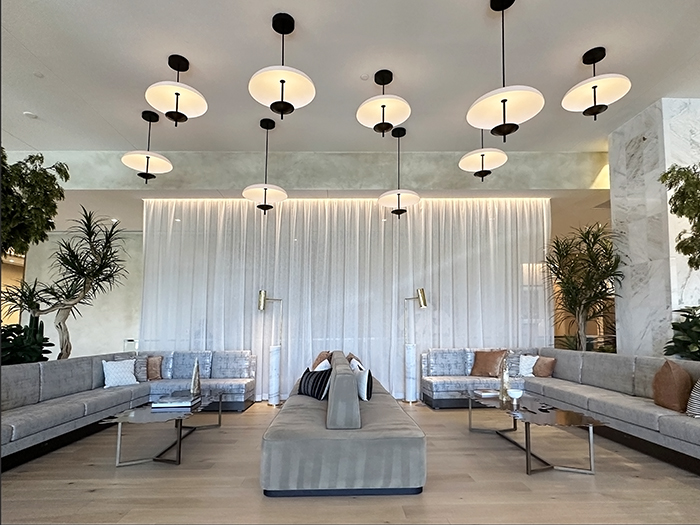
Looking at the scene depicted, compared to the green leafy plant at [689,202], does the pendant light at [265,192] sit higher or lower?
higher

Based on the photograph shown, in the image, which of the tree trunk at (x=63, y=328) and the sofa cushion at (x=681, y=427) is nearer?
the sofa cushion at (x=681, y=427)

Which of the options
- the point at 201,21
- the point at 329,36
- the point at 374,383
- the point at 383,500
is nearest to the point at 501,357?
the point at 374,383

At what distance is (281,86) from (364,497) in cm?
304

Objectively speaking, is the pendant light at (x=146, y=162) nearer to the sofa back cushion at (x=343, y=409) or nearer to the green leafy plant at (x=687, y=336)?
the sofa back cushion at (x=343, y=409)

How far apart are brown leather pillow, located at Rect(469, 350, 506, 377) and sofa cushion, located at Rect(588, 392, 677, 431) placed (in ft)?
5.73

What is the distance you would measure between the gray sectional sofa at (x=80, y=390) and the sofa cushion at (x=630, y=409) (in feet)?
13.7

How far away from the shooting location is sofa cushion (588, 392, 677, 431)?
4.04 metres

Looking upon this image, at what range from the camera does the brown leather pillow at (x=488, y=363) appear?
21.8 ft

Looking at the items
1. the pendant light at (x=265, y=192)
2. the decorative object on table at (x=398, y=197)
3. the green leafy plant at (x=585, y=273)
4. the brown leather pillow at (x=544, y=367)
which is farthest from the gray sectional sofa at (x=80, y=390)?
the green leafy plant at (x=585, y=273)

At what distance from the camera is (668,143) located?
5.42 metres

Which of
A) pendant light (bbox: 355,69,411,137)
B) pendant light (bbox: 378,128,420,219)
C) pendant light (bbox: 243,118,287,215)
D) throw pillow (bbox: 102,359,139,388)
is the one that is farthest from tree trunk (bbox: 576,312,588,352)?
throw pillow (bbox: 102,359,139,388)

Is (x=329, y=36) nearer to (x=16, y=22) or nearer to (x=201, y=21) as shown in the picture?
(x=201, y=21)

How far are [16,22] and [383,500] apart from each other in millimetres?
4732

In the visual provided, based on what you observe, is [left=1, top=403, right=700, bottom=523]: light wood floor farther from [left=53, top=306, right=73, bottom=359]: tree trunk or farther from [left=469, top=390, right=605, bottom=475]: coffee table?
[left=53, top=306, right=73, bottom=359]: tree trunk
